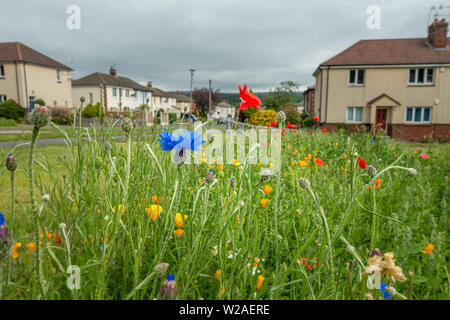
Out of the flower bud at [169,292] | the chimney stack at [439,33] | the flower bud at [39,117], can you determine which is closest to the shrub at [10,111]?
the flower bud at [39,117]

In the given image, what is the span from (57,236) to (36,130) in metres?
0.84

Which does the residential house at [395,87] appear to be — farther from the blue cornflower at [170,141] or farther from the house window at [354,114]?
the blue cornflower at [170,141]

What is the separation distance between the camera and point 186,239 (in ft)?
3.98

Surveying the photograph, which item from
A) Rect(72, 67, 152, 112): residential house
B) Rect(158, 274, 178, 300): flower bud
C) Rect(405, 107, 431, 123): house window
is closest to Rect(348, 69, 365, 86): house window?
Rect(405, 107, 431, 123): house window

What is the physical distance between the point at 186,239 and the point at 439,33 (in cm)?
2392

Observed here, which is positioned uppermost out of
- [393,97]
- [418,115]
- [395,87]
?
[395,87]

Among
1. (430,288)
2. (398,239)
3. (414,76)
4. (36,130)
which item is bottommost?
(430,288)

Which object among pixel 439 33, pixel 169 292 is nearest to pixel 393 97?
pixel 439 33

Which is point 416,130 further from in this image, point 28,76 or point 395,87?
Answer: point 28,76

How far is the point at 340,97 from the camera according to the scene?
19.4 meters

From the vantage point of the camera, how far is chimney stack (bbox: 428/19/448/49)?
18719 mm

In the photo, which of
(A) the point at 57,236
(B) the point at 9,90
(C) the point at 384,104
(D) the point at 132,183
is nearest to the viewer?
(A) the point at 57,236
